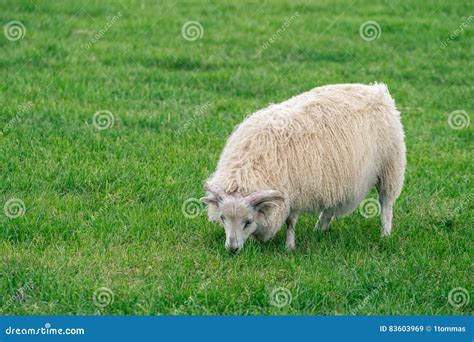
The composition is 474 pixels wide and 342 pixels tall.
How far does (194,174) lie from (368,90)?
2039 millimetres

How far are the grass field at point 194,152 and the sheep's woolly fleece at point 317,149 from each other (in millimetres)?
542

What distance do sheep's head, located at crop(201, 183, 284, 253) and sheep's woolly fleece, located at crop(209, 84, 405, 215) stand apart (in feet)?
0.36

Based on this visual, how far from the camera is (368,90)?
7238 millimetres

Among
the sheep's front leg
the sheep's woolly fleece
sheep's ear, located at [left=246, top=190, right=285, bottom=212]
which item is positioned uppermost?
the sheep's woolly fleece

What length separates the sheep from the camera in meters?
6.36

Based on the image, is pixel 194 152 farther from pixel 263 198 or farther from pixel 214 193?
pixel 263 198

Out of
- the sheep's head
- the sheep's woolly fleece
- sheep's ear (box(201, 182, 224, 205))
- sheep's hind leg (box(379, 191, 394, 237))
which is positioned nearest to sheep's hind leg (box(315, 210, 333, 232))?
the sheep's woolly fleece

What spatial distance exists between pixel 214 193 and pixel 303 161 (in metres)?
0.82

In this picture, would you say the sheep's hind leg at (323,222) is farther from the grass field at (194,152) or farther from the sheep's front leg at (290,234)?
the sheep's front leg at (290,234)

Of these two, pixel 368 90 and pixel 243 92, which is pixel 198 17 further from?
pixel 368 90

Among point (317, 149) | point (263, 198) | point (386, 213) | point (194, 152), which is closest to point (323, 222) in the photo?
point (386, 213)

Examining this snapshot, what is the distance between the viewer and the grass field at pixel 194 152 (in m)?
6.02

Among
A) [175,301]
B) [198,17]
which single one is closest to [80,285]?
[175,301]

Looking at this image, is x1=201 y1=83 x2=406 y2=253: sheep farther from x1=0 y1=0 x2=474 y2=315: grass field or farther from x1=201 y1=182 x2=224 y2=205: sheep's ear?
x1=0 y1=0 x2=474 y2=315: grass field
